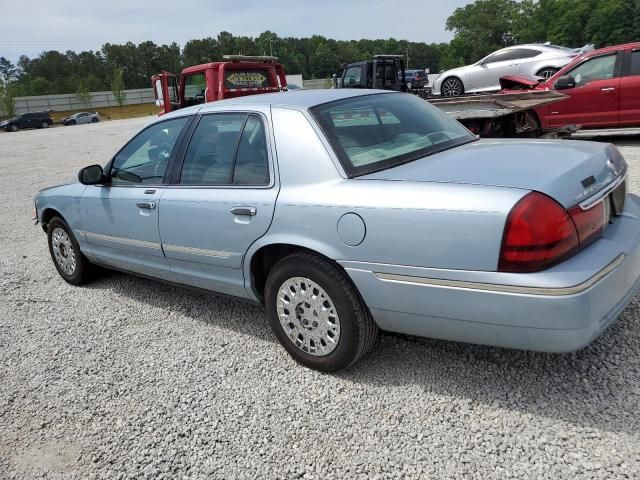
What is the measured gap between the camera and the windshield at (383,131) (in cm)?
300

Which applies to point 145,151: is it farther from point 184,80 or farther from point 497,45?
point 497,45

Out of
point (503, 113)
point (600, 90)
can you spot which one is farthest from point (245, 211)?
point (600, 90)

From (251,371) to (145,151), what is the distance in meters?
1.98

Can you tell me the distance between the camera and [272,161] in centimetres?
313

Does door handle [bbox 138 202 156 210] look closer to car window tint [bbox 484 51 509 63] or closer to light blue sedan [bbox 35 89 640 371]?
light blue sedan [bbox 35 89 640 371]

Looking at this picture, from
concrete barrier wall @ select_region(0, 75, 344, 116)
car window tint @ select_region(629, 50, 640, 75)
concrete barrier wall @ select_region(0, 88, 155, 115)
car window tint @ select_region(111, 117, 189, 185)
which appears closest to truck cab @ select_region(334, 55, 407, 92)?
car window tint @ select_region(629, 50, 640, 75)

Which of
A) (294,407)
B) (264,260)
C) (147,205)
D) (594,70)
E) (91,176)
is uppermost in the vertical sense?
(594,70)

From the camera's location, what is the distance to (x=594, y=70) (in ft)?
29.8

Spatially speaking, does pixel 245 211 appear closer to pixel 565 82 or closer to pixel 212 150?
pixel 212 150

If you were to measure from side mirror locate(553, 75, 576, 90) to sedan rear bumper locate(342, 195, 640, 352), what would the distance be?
284 inches

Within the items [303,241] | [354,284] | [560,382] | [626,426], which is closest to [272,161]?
[303,241]

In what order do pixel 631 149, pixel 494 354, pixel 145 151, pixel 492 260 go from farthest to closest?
pixel 631 149
pixel 145 151
pixel 494 354
pixel 492 260

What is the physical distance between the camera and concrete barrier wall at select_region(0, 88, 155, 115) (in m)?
69.6

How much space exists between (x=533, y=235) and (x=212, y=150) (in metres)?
2.16
